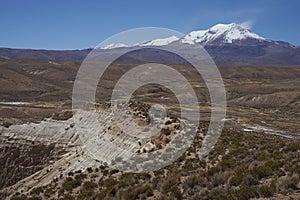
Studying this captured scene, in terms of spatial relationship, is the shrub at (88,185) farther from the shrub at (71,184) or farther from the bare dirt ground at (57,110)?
the bare dirt ground at (57,110)

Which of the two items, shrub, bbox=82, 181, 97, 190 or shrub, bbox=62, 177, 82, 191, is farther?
shrub, bbox=62, 177, 82, 191

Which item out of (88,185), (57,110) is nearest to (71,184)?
(88,185)

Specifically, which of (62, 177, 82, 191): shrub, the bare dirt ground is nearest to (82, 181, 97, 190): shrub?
(62, 177, 82, 191): shrub

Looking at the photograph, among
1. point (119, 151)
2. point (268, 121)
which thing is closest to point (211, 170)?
point (119, 151)

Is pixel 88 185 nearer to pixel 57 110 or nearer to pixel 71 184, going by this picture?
pixel 71 184

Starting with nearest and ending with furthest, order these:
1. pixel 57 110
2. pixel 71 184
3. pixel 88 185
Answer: pixel 88 185 → pixel 71 184 → pixel 57 110

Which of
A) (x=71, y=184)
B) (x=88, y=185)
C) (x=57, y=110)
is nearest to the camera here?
(x=88, y=185)

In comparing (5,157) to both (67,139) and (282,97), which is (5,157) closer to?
(67,139)

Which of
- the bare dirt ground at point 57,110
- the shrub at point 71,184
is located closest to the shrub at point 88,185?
the shrub at point 71,184

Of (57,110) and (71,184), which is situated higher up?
(71,184)

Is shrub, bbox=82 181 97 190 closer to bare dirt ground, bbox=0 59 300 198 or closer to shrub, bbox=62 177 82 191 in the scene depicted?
shrub, bbox=62 177 82 191

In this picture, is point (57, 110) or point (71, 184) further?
point (57, 110)
